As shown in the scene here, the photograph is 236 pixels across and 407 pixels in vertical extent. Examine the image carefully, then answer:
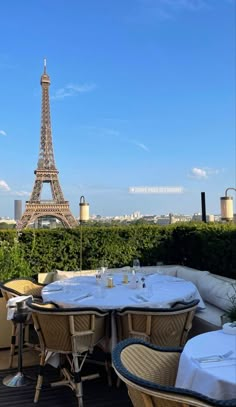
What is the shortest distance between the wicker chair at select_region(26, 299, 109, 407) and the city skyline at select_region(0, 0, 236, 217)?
13.9ft

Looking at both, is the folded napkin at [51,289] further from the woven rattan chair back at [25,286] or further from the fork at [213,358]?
the fork at [213,358]

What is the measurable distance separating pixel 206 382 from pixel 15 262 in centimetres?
389

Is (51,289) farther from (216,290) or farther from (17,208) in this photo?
(17,208)

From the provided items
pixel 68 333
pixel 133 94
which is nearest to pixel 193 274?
pixel 68 333

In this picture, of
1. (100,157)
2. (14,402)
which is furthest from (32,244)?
(100,157)

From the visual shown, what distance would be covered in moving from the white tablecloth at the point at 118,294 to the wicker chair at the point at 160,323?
0.19m

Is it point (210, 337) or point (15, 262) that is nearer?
point (210, 337)

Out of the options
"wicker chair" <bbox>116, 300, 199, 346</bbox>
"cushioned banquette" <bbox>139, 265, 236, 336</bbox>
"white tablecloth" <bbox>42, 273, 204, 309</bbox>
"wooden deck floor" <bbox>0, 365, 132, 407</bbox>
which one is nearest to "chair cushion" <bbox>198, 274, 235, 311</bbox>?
"cushioned banquette" <bbox>139, 265, 236, 336</bbox>

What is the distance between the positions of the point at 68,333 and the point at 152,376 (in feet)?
3.93

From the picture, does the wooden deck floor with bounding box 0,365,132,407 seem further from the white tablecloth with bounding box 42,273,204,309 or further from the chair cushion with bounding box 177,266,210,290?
the chair cushion with bounding box 177,266,210,290

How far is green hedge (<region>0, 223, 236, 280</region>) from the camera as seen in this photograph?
5.60 meters

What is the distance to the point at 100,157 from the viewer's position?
44.7ft

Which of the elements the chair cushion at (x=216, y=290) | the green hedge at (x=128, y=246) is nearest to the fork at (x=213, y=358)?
the chair cushion at (x=216, y=290)

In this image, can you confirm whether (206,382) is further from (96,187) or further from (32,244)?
(96,187)
